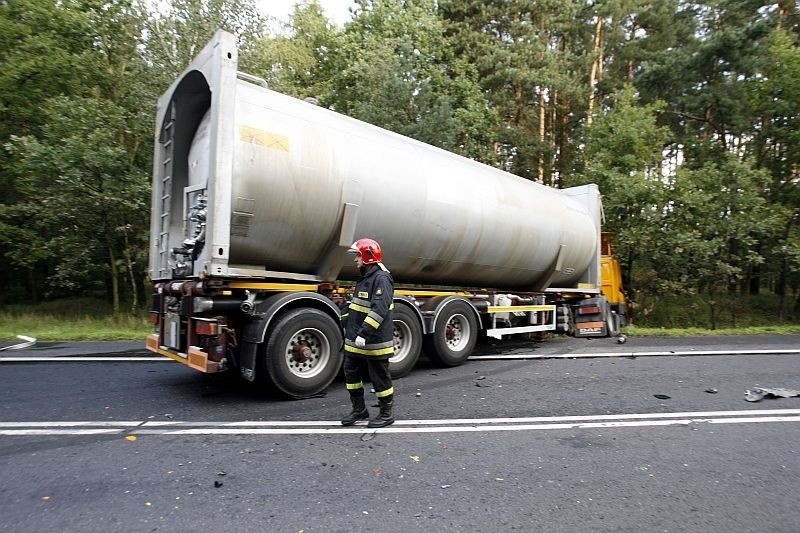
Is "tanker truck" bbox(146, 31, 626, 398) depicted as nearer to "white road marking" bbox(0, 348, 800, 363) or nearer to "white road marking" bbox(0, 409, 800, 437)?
"white road marking" bbox(0, 409, 800, 437)

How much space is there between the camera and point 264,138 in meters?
5.57

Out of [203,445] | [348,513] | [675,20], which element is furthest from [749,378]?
[675,20]

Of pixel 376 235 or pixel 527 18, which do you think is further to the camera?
pixel 527 18

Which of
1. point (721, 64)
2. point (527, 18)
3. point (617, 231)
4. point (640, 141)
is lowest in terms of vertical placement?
point (617, 231)

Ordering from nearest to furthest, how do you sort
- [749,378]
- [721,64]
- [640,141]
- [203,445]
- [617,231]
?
[203,445]
[749,378]
[617,231]
[640,141]
[721,64]

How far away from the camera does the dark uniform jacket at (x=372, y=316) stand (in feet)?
15.4

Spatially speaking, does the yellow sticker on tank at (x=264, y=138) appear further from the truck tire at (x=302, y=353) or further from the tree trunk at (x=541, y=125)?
the tree trunk at (x=541, y=125)

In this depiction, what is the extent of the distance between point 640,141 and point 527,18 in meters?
7.79

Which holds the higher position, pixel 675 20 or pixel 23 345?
pixel 675 20

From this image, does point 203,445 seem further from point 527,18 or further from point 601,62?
point 601,62

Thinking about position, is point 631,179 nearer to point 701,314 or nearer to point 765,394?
point 701,314

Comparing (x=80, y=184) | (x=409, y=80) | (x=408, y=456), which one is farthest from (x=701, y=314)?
(x=80, y=184)

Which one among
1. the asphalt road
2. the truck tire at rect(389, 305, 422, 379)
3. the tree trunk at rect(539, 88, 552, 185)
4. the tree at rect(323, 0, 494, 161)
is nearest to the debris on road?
the asphalt road

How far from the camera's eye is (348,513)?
3.09m
